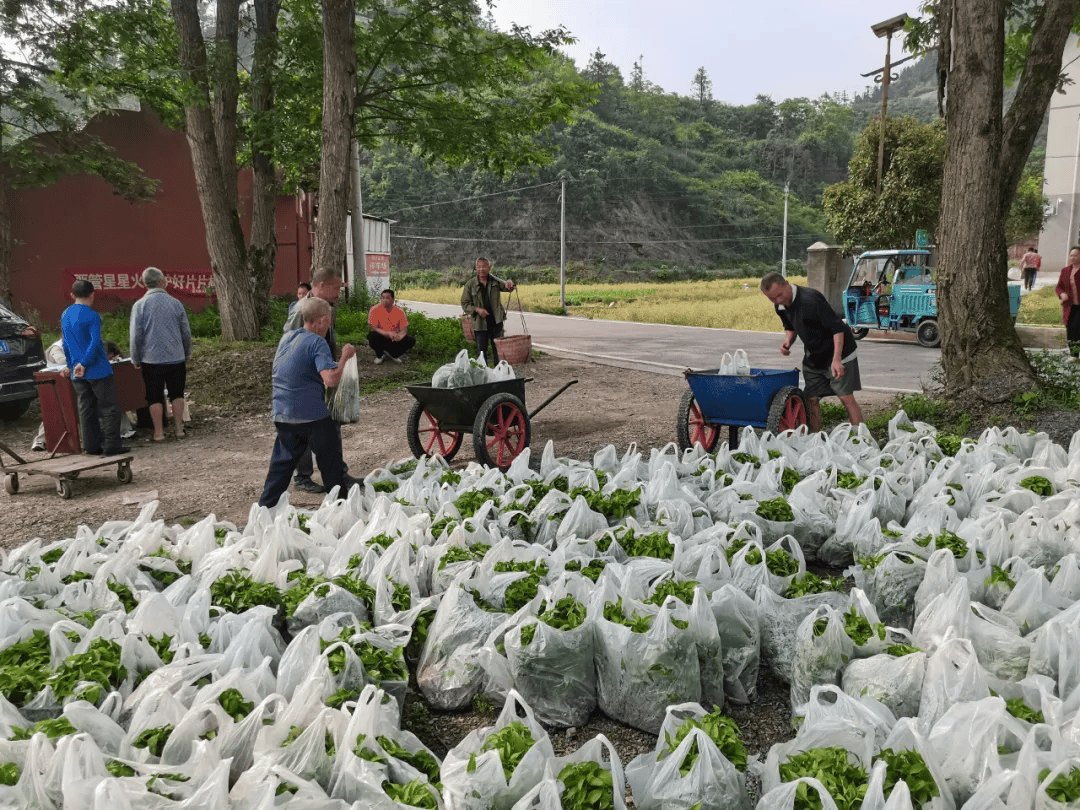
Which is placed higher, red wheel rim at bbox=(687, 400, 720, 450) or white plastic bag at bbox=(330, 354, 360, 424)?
white plastic bag at bbox=(330, 354, 360, 424)

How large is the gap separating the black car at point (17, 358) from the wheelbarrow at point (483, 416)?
546 cm

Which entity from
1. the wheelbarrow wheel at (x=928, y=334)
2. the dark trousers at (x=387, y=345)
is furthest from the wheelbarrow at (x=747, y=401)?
the wheelbarrow wheel at (x=928, y=334)

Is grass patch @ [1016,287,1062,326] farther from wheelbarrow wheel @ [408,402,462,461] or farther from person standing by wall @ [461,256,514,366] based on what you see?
wheelbarrow wheel @ [408,402,462,461]

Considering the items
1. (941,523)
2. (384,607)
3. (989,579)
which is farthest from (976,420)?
(384,607)

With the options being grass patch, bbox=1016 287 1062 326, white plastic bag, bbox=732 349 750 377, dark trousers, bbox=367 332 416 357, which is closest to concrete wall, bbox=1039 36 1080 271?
grass patch, bbox=1016 287 1062 326

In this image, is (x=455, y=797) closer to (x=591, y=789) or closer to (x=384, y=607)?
(x=591, y=789)

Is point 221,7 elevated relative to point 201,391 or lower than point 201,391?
elevated

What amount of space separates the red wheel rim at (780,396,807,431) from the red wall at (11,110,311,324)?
16.6 m

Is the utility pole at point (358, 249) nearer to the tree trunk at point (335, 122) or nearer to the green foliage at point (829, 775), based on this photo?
the tree trunk at point (335, 122)

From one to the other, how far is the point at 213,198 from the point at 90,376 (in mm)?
5792

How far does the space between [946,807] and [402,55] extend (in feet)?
46.2

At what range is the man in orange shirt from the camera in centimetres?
1271

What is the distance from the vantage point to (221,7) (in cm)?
1405

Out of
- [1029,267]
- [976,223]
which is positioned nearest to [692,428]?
[976,223]
